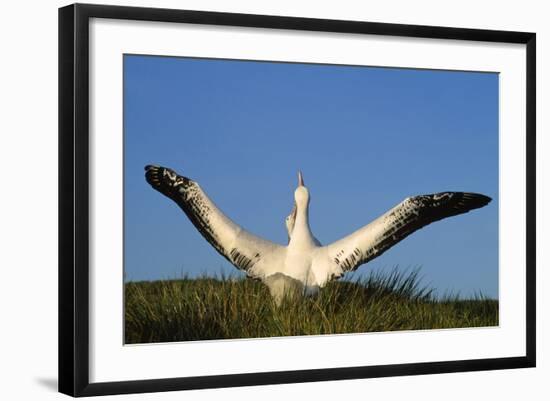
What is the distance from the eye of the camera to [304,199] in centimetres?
621

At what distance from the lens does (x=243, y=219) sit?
611 centimetres

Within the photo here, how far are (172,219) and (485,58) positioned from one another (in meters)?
1.74

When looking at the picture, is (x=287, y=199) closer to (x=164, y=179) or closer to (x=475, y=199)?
(x=164, y=179)

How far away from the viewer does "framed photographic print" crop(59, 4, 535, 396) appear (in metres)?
5.75

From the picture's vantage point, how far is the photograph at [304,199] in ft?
19.5

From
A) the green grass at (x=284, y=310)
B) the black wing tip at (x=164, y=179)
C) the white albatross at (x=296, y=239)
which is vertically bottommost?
the green grass at (x=284, y=310)

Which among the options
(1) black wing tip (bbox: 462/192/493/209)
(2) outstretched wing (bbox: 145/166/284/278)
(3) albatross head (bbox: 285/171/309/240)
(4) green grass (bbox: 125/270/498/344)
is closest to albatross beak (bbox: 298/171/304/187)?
(3) albatross head (bbox: 285/171/309/240)

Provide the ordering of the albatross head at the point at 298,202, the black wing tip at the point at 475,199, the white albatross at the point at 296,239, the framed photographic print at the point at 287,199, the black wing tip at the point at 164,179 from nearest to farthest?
the framed photographic print at the point at 287,199 → the black wing tip at the point at 164,179 → the white albatross at the point at 296,239 → the albatross head at the point at 298,202 → the black wing tip at the point at 475,199

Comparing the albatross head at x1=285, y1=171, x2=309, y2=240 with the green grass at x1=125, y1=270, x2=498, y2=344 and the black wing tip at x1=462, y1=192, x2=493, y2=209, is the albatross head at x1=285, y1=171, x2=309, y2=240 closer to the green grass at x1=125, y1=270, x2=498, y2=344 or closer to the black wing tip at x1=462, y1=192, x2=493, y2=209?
the green grass at x1=125, y1=270, x2=498, y2=344

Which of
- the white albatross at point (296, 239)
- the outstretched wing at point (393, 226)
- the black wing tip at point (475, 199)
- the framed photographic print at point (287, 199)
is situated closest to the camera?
the framed photographic print at point (287, 199)

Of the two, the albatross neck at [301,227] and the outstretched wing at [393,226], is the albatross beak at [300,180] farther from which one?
the outstretched wing at [393,226]

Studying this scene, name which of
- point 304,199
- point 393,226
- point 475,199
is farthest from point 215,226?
point 475,199

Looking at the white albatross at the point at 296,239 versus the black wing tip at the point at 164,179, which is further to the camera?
the white albatross at the point at 296,239

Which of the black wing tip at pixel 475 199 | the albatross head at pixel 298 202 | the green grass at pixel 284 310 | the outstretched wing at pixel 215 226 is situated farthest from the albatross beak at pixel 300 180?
the black wing tip at pixel 475 199
